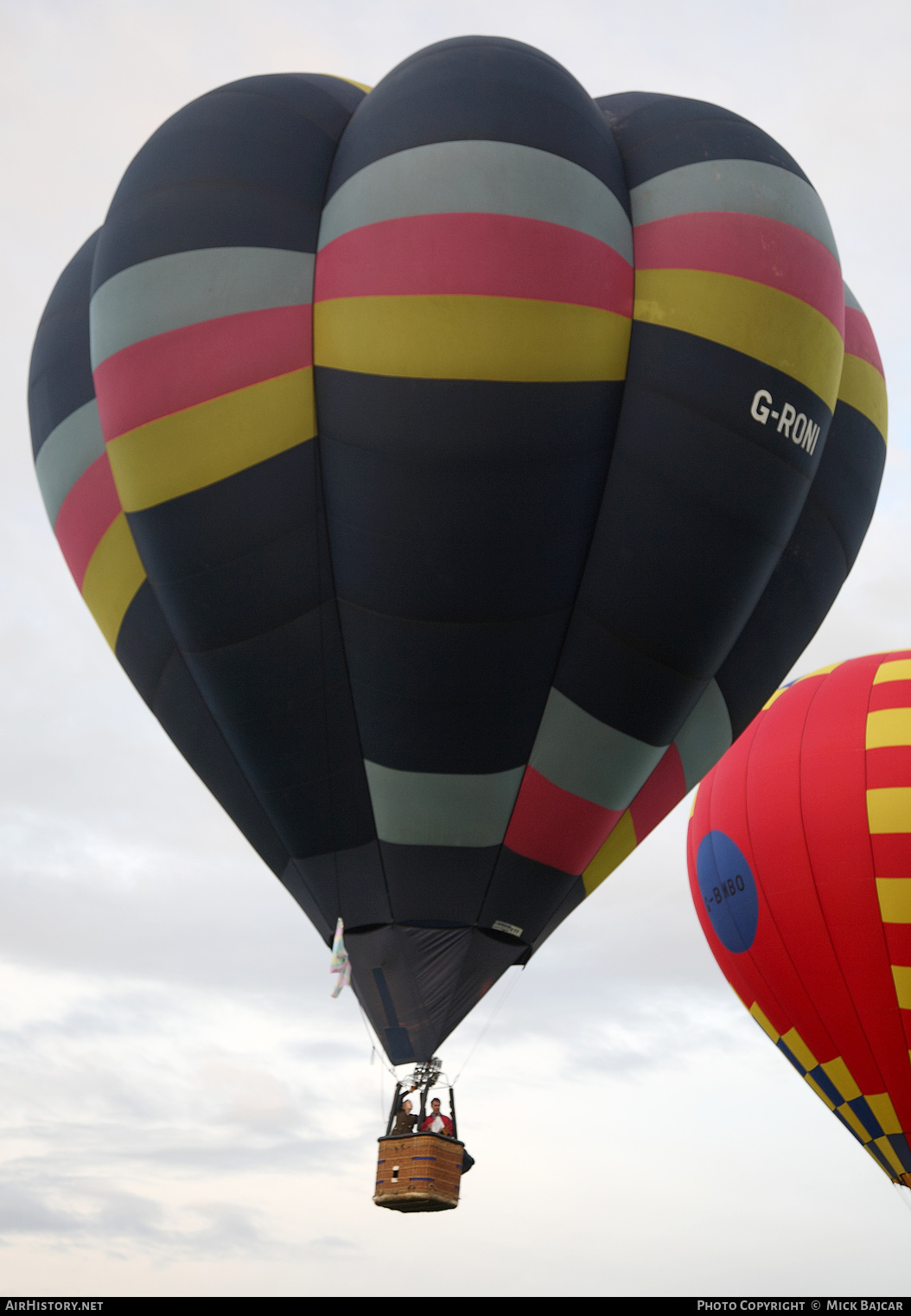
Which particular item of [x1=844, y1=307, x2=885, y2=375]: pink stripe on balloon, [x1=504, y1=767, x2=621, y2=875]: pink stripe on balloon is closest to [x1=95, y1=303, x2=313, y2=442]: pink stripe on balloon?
[x1=504, y1=767, x2=621, y2=875]: pink stripe on balloon

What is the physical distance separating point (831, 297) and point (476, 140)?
246 cm

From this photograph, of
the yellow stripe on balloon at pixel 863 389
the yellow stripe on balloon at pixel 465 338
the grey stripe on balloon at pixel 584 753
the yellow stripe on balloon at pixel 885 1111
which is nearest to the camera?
the yellow stripe on balloon at pixel 465 338

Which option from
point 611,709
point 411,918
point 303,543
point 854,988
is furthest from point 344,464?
point 854,988

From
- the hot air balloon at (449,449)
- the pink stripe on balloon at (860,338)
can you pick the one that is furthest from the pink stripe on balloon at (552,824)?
the pink stripe on balloon at (860,338)

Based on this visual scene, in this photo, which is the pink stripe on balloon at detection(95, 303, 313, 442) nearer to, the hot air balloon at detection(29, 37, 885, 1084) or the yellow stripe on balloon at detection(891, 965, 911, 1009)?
the hot air balloon at detection(29, 37, 885, 1084)

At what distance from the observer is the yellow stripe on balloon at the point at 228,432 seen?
7.77m

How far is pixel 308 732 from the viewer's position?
8297 millimetres

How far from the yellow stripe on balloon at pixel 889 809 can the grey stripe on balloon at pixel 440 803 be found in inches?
241

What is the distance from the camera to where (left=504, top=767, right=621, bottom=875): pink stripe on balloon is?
838 centimetres

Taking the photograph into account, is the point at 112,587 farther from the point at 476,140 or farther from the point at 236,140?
the point at 476,140

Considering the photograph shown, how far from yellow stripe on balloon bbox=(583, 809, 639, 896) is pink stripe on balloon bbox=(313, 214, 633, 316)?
3398 millimetres

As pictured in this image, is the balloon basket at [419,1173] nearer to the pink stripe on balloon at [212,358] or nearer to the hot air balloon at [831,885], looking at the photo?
the pink stripe on balloon at [212,358]

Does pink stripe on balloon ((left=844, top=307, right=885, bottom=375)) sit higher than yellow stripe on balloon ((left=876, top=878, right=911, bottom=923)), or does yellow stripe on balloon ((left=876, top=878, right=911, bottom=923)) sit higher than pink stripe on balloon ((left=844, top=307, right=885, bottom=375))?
pink stripe on balloon ((left=844, top=307, right=885, bottom=375))

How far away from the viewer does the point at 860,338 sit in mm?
9766
